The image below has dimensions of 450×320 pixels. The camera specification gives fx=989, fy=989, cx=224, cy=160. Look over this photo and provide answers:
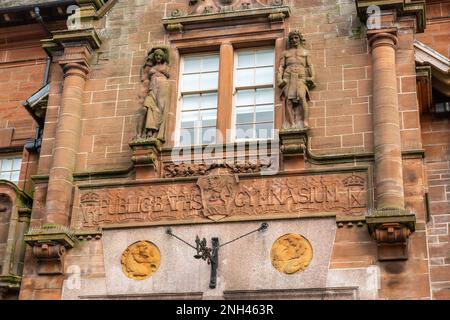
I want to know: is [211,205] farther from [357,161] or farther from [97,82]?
[97,82]

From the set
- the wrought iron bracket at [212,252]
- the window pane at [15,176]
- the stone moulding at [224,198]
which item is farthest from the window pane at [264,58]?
the window pane at [15,176]

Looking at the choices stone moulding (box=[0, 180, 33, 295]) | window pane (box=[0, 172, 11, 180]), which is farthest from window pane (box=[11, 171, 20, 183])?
stone moulding (box=[0, 180, 33, 295])

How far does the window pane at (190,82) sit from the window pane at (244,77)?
2.65 ft

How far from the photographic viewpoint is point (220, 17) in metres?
19.4

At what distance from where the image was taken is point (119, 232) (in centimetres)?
1759

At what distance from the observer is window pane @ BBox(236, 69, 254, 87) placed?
19.0 meters

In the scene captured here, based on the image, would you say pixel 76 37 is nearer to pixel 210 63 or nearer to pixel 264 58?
pixel 210 63

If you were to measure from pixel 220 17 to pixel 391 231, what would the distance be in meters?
5.85

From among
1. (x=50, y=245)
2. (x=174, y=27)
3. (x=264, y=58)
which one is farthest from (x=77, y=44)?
(x=50, y=245)

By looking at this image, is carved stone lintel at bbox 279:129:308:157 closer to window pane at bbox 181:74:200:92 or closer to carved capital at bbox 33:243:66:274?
window pane at bbox 181:74:200:92

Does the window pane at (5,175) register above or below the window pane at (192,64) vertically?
below

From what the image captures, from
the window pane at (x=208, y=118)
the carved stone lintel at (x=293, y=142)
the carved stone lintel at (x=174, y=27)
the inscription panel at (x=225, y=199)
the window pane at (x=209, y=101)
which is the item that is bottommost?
the inscription panel at (x=225, y=199)

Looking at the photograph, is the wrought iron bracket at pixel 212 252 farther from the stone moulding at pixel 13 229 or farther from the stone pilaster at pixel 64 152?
the stone moulding at pixel 13 229

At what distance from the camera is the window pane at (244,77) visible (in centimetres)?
1897
